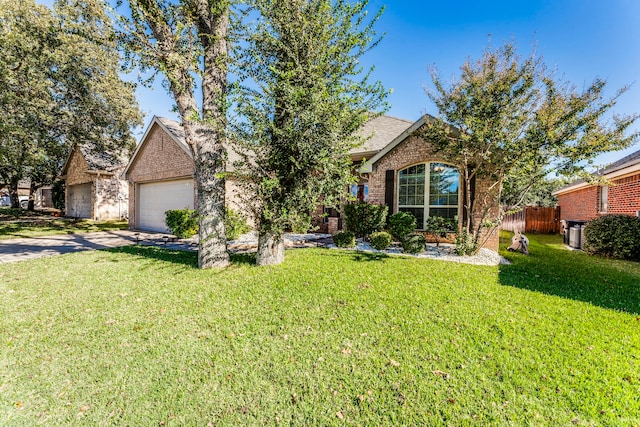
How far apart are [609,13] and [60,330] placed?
15.3 meters

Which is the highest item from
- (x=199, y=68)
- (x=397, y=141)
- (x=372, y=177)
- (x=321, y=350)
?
(x=199, y=68)

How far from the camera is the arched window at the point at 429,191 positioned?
32.4 ft

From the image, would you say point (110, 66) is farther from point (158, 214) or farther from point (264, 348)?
point (264, 348)

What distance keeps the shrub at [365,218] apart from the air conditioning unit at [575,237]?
7597 millimetres

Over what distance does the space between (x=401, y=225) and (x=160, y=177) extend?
42.6ft

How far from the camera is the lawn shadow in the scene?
497 cm

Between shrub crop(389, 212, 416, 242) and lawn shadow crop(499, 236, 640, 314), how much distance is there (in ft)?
9.88

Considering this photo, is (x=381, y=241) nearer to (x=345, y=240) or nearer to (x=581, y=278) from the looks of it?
(x=345, y=240)

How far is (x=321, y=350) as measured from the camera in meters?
3.43

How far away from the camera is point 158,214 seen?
15.6m

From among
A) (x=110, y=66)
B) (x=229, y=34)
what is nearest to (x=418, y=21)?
(x=229, y=34)

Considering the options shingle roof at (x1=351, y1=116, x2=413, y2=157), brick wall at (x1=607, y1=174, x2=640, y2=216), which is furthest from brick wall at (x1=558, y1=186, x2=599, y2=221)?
shingle roof at (x1=351, y1=116, x2=413, y2=157)

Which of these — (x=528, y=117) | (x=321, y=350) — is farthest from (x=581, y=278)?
(x=321, y=350)

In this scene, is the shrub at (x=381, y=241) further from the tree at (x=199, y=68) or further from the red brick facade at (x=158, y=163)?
the red brick facade at (x=158, y=163)
